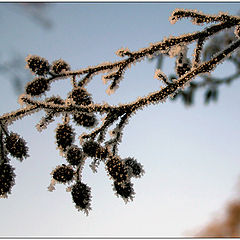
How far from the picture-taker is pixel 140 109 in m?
1.58

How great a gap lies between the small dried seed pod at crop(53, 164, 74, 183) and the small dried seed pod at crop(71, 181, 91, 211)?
70mm

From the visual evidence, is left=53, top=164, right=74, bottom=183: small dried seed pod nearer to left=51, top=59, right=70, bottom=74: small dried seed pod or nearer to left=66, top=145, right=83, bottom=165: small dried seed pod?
left=66, top=145, right=83, bottom=165: small dried seed pod

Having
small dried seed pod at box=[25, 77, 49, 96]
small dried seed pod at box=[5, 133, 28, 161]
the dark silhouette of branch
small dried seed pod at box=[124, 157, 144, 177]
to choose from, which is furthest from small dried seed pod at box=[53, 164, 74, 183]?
small dried seed pod at box=[25, 77, 49, 96]

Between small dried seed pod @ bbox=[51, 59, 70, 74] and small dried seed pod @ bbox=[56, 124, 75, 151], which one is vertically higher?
small dried seed pod @ bbox=[51, 59, 70, 74]

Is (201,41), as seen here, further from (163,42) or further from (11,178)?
(11,178)

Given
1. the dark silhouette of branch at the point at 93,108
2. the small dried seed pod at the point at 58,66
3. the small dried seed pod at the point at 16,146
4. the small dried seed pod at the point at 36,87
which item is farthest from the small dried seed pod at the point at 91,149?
the small dried seed pod at the point at 58,66

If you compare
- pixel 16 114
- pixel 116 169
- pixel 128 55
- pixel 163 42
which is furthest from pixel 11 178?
pixel 163 42

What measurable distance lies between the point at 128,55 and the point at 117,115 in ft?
1.34

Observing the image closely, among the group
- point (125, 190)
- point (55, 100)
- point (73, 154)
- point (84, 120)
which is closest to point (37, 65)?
point (55, 100)

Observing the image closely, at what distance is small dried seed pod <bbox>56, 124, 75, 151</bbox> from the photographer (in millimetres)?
1573

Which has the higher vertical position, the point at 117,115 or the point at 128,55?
the point at 128,55

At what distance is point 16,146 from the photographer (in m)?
1.54

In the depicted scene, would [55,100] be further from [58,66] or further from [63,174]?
[63,174]

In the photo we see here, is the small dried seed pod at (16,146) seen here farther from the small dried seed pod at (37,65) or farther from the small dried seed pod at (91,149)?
the small dried seed pod at (37,65)
